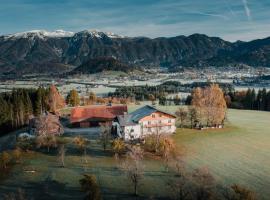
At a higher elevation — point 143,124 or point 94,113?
point 94,113

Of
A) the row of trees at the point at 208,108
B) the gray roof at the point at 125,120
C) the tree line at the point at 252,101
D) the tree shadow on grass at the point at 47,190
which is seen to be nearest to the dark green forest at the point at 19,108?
the gray roof at the point at 125,120

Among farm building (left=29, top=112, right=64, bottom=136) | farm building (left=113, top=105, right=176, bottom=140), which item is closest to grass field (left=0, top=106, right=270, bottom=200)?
farm building (left=113, top=105, right=176, bottom=140)

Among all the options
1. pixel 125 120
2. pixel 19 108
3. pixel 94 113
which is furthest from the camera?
pixel 19 108

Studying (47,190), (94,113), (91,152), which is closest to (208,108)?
(94,113)

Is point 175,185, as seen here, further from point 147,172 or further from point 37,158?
point 37,158

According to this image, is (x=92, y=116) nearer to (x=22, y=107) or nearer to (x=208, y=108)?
(x=22, y=107)

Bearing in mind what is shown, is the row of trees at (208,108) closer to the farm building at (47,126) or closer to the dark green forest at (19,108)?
the farm building at (47,126)

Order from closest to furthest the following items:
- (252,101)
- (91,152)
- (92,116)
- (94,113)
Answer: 1. (91,152)
2. (92,116)
3. (94,113)
4. (252,101)
